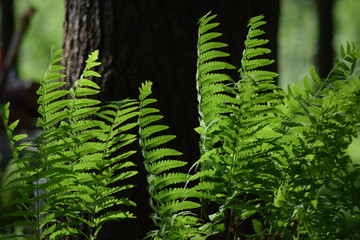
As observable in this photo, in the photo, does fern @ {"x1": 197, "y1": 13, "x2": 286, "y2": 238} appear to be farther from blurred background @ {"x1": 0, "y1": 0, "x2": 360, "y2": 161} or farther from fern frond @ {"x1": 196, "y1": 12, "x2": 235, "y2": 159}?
blurred background @ {"x1": 0, "y1": 0, "x2": 360, "y2": 161}

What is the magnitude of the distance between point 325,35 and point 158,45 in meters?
10.8

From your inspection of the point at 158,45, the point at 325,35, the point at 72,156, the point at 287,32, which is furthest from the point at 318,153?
the point at 287,32

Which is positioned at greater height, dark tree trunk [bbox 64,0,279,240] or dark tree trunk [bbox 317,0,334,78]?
dark tree trunk [bbox 317,0,334,78]

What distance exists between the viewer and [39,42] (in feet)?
76.8

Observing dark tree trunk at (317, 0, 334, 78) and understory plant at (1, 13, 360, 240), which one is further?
dark tree trunk at (317, 0, 334, 78)

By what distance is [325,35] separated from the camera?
1259cm

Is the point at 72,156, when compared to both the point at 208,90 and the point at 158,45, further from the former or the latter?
the point at 158,45

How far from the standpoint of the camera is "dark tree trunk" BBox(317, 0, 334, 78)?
1257 cm

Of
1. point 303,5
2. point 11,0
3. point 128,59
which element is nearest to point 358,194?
point 128,59

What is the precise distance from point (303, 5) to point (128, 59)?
2670cm

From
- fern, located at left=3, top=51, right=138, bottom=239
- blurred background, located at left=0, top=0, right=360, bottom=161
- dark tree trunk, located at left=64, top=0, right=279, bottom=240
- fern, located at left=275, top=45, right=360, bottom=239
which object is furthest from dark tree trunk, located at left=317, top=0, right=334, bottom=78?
fern, located at left=3, top=51, right=138, bottom=239

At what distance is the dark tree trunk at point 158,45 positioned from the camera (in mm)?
2412

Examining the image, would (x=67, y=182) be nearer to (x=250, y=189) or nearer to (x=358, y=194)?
(x=250, y=189)

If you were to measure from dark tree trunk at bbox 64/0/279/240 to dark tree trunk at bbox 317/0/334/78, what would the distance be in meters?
10.5
